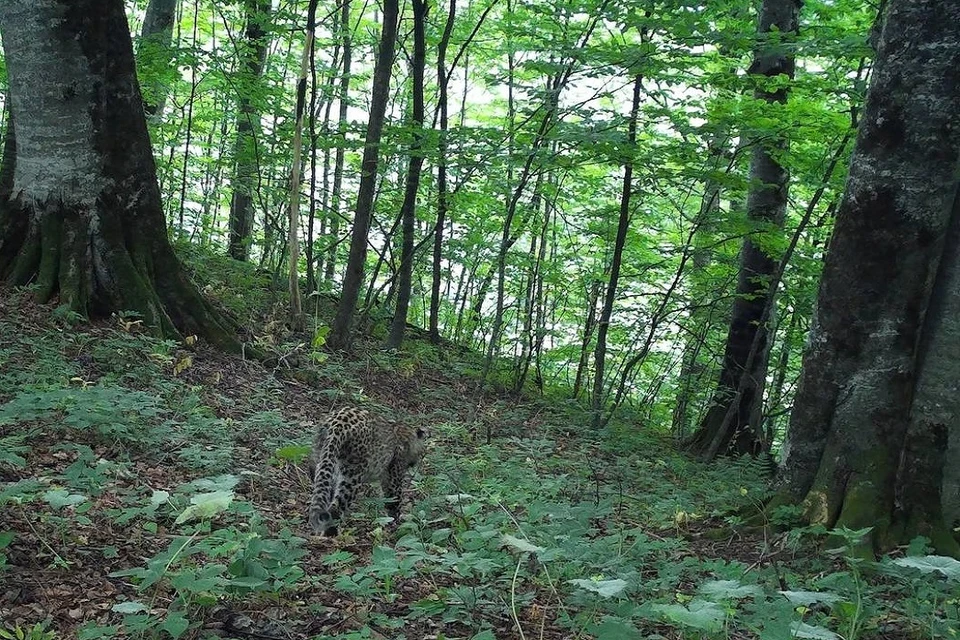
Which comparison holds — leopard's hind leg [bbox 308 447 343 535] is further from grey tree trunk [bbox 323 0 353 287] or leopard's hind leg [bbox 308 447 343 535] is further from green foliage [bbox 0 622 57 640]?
grey tree trunk [bbox 323 0 353 287]

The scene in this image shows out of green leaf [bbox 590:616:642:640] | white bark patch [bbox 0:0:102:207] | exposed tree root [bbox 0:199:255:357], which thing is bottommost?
green leaf [bbox 590:616:642:640]

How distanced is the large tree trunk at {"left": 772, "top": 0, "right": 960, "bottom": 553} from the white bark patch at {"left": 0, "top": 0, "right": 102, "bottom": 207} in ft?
A: 25.8

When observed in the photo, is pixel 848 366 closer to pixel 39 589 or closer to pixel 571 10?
pixel 39 589

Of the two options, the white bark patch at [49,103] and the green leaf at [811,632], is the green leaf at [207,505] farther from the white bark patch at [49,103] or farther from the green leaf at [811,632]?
the white bark patch at [49,103]

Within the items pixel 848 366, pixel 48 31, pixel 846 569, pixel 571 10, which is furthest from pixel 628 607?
pixel 571 10

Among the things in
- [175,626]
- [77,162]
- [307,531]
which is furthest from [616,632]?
[77,162]

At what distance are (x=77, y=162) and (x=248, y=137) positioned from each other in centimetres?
440

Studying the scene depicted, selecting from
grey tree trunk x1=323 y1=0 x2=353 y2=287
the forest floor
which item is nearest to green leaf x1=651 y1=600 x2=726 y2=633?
the forest floor

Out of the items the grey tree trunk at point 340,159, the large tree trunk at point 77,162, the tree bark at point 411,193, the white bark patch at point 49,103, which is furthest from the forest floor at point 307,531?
the grey tree trunk at point 340,159

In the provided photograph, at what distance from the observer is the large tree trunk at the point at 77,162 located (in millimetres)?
8109

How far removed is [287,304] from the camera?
508 inches

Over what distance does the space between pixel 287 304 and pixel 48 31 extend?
229 inches

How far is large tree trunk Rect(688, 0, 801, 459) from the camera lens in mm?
11086

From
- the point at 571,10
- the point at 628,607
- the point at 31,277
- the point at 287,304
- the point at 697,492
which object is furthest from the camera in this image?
the point at 287,304
